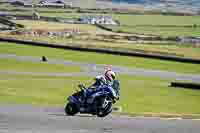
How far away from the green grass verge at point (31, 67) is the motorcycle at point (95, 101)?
23.8 meters

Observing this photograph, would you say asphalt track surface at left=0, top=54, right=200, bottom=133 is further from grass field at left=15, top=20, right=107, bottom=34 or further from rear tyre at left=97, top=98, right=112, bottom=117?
grass field at left=15, top=20, right=107, bottom=34

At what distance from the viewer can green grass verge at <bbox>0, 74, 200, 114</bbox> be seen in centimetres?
2955

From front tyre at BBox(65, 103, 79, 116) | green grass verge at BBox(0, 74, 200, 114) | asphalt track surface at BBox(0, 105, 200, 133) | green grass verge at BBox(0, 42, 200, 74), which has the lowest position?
green grass verge at BBox(0, 42, 200, 74)

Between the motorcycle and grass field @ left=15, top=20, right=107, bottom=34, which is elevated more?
the motorcycle

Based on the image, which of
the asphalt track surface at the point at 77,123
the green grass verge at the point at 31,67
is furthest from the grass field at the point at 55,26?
the asphalt track surface at the point at 77,123

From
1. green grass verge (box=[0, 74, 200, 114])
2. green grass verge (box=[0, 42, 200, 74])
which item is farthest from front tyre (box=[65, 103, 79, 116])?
green grass verge (box=[0, 42, 200, 74])

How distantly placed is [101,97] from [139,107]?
19.4ft

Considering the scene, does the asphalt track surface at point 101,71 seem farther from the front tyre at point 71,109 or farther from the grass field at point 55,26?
the grass field at point 55,26

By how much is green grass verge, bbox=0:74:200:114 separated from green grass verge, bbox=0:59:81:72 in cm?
584

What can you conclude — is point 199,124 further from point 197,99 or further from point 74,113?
point 197,99

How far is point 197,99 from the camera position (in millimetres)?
34906

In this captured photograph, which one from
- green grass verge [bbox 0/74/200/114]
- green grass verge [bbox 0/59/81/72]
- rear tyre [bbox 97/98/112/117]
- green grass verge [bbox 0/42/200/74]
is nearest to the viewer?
rear tyre [bbox 97/98/112/117]

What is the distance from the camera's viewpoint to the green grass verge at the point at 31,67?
48.7m

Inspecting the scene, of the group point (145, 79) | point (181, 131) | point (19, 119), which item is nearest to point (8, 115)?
point (19, 119)
